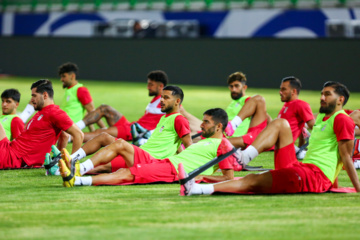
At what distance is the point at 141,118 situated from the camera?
14555mm

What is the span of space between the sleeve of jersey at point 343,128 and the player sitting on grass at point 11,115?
5714mm

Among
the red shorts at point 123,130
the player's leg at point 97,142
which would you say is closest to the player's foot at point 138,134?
the red shorts at point 123,130

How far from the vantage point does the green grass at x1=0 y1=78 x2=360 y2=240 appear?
6520 millimetres

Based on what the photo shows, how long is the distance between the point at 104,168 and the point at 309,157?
3.02 metres

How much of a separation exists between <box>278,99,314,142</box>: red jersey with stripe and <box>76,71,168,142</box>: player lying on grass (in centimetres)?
242

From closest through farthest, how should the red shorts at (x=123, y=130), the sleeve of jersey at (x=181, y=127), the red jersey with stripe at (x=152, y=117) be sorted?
the sleeve of jersey at (x=181, y=127) → the red jersey with stripe at (x=152, y=117) → the red shorts at (x=123, y=130)

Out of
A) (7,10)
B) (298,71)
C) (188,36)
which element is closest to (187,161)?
(298,71)

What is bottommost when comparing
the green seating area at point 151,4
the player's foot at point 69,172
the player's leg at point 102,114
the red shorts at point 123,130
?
the player's foot at point 69,172

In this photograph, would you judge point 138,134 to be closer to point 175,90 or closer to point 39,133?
point 39,133

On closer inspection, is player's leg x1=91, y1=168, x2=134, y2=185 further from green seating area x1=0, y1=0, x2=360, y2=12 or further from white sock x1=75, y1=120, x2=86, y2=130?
green seating area x1=0, y1=0, x2=360, y2=12

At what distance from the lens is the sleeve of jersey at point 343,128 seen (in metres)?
8.34

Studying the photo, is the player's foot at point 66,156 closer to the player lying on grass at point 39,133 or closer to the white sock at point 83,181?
the white sock at point 83,181

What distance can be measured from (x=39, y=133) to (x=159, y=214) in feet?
13.1

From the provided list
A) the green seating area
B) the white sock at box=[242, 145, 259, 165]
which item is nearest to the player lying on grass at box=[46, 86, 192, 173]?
the white sock at box=[242, 145, 259, 165]
